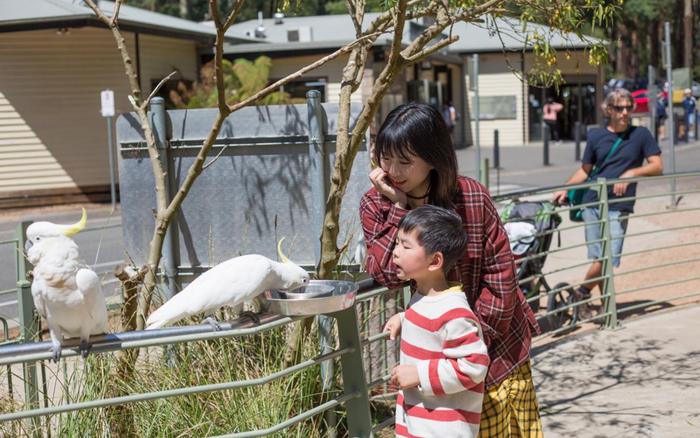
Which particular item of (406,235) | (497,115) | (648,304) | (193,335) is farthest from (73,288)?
(497,115)

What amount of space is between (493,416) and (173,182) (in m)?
3.31

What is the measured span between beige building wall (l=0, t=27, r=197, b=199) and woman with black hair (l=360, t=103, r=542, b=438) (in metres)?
19.5

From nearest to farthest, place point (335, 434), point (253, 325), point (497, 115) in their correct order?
point (253, 325) → point (335, 434) → point (497, 115)

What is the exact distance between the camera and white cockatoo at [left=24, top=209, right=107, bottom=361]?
290cm

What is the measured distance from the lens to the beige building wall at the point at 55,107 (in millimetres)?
21391

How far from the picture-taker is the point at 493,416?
327 cm

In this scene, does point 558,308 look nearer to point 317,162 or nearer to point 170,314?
point 317,162

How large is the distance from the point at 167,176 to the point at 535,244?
337 cm

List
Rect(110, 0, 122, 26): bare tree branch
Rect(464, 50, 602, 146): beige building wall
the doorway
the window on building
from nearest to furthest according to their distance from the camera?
Rect(110, 0, 122, 26): bare tree branch
Rect(464, 50, 602, 146): beige building wall
the window on building
the doorway

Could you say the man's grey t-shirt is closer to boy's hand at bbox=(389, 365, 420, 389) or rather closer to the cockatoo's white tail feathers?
boy's hand at bbox=(389, 365, 420, 389)

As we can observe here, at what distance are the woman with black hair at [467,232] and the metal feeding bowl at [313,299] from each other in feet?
0.42

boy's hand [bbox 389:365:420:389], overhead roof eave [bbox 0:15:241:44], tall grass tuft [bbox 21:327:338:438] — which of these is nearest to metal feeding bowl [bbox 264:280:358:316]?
boy's hand [bbox 389:365:420:389]

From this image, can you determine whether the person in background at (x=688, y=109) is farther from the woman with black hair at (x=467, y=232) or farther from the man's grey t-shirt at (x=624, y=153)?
the woman with black hair at (x=467, y=232)

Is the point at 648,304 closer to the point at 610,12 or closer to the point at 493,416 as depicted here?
the point at 610,12
